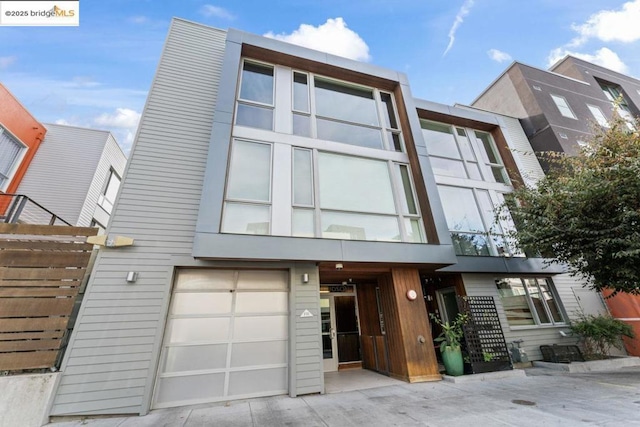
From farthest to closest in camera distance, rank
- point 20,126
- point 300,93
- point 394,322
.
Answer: point 20,126
point 300,93
point 394,322

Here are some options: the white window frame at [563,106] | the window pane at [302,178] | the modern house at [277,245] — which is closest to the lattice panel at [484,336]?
the modern house at [277,245]

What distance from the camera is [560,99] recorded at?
12.1 m

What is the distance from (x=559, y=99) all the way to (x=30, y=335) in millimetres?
19504

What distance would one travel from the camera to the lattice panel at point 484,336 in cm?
596

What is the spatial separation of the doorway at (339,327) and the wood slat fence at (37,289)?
18.1ft

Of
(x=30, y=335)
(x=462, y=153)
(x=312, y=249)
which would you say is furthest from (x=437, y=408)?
(x=462, y=153)

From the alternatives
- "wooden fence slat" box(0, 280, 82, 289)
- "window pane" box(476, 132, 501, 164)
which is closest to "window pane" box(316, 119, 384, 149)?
"window pane" box(476, 132, 501, 164)

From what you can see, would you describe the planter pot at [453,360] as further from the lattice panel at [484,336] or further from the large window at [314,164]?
the large window at [314,164]

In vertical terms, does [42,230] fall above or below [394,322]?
above

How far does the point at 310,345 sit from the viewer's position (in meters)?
4.98

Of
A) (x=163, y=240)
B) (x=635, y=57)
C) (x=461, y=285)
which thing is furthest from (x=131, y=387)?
(x=635, y=57)

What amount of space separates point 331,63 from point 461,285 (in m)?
7.59

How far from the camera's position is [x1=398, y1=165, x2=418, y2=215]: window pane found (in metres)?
6.67

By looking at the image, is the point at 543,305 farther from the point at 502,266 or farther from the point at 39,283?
the point at 39,283
